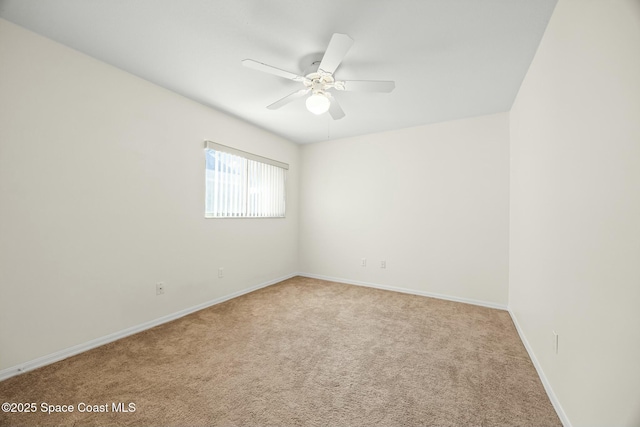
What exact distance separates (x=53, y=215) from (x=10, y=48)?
1.17 metres

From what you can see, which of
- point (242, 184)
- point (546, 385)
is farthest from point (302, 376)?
point (242, 184)

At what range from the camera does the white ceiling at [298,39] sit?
1.53 m

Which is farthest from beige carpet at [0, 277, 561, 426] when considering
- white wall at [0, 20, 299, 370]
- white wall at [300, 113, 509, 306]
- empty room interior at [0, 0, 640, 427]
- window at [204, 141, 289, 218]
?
window at [204, 141, 289, 218]

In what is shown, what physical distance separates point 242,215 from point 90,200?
5.41 ft

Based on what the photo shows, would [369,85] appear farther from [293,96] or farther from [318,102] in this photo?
[293,96]

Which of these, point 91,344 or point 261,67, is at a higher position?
point 261,67

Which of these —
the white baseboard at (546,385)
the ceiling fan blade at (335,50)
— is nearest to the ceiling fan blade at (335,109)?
the ceiling fan blade at (335,50)

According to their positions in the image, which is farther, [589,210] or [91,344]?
[91,344]

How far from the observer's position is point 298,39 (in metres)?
1.78

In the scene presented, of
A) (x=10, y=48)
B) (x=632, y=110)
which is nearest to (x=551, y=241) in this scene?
(x=632, y=110)

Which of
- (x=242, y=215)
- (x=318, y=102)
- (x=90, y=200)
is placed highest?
Answer: (x=318, y=102)

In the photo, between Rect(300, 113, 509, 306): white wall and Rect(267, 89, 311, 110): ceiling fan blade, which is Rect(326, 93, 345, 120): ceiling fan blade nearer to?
Rect(267, 89, 311, 110): ceiling fan blade

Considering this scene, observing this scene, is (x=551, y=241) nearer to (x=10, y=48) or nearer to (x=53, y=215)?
(x=53, y=215)

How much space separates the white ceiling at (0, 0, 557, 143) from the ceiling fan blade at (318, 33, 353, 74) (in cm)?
21
